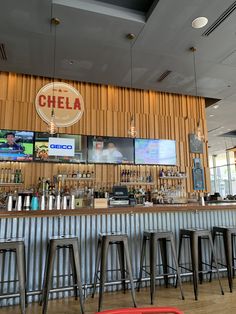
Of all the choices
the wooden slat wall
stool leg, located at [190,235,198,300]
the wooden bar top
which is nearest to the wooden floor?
stool leg, located at [190,235,198,300]

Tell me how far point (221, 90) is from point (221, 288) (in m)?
5.07

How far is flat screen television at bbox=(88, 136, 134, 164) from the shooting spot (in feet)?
19.7

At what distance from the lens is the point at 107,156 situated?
19.9ft

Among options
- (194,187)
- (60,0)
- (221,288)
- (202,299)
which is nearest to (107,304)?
(202,299)

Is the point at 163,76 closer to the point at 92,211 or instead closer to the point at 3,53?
the point at 3,53

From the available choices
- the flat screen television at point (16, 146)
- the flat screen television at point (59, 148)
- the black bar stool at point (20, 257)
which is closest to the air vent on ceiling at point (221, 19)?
the flat screen television at point (59, 148)

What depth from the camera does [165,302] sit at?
9.86ft

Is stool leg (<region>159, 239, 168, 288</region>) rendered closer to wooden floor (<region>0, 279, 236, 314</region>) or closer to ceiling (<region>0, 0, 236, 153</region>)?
wooden floor (<region>0, 279, 236, 314</region>)

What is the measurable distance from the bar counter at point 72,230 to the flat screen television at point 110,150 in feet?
8.53

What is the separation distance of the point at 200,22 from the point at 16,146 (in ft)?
13.9

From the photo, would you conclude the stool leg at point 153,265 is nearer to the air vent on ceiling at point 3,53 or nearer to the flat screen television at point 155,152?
the flat screen television at point 155,152

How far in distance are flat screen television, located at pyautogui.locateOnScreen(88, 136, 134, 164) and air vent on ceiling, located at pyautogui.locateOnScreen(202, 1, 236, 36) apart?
9.68ft

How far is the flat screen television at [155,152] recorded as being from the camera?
636 cm

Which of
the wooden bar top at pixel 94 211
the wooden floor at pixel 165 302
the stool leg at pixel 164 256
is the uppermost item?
Result: the wooden bar top at pixel 94 211
